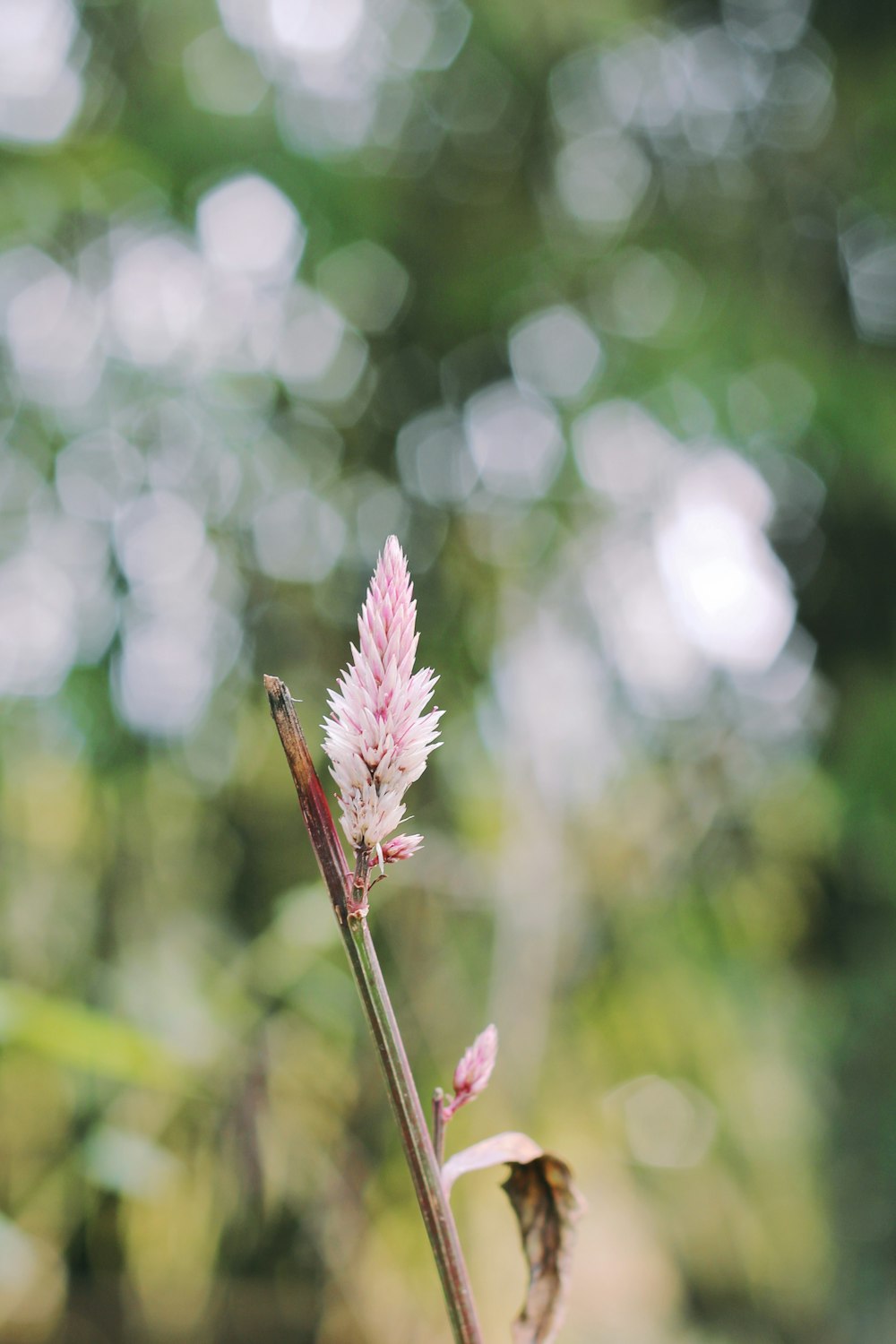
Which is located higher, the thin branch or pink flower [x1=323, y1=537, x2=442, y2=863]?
pink flower [x1=323, y1=537, x2=442, y2=863]

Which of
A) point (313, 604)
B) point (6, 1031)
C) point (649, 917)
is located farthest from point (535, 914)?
point (6, 1031)

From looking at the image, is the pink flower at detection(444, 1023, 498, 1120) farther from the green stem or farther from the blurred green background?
the blurred green background

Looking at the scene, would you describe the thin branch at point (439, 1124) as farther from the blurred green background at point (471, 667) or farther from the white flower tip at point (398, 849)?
the blurred green background at point (471, 667)

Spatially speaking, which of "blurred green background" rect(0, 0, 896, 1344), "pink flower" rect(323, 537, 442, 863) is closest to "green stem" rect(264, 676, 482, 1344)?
"pink flower" rect(323, 537, 442, 863)

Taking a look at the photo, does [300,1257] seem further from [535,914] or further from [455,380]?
[455,380]

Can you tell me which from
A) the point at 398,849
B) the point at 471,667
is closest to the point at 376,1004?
the point at 398,849

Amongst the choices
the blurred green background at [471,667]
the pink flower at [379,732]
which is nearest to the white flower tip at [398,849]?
the pink flower at [379,732]
